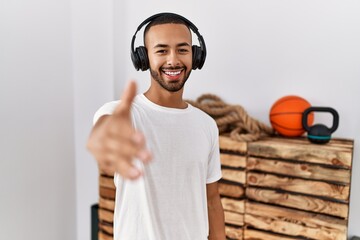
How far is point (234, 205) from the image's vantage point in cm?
180

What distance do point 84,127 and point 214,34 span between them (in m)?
1.01

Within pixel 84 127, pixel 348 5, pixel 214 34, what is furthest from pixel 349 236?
→ pixel 84 127

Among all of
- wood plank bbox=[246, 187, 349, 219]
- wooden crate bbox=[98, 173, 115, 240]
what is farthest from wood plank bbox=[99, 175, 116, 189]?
wood plank bbox=[246, 187, 349, 219]

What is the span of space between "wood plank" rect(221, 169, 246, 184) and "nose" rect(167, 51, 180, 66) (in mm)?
873

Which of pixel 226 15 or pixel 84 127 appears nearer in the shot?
pixel 226 15

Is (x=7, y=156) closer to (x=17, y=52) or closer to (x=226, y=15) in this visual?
(x=17, y=52)

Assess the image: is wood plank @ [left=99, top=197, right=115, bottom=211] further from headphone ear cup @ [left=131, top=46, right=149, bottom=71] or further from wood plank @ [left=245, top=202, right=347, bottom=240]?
headphone ear cup @ [left=131, top=46, right=149, bottom=71]

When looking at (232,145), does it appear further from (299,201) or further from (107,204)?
(107,204)

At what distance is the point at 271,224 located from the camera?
172 cm

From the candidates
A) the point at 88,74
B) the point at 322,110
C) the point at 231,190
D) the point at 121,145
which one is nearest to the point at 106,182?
the point at 88,74

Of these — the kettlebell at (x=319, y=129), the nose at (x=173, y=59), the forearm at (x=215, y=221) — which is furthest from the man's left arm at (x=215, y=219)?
the kettlebell at (x=319, y=129)

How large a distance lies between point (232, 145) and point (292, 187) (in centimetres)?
33

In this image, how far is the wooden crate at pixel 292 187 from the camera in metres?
1.58

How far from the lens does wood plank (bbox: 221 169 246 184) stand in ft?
5.81
